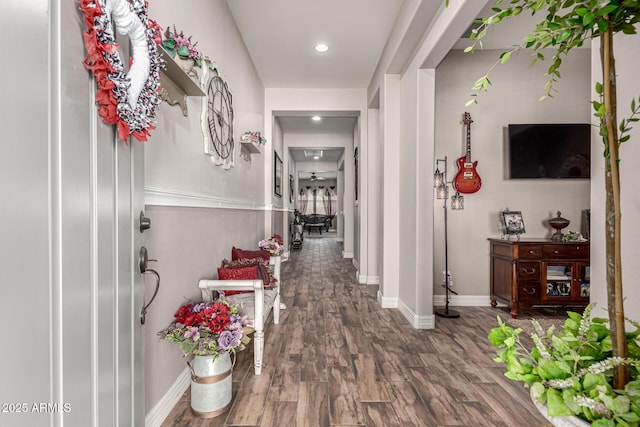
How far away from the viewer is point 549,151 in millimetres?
3291

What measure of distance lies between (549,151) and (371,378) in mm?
3077

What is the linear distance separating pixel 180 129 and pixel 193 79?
0.28 metres

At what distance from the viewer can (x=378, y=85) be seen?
3.74 metres

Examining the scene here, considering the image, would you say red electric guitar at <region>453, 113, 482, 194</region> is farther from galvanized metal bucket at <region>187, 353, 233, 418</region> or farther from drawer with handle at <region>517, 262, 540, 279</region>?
galvanized metal bucket at <region>187, 353, 233, 418</region>

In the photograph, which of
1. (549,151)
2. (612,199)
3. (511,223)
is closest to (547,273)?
(511,223)

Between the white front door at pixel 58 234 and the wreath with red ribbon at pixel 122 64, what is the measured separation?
0.03 m

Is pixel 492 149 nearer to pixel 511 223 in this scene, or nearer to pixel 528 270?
pixel 511 223

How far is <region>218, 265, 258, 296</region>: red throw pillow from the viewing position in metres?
2.02

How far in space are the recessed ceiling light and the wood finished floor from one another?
9.35 ft

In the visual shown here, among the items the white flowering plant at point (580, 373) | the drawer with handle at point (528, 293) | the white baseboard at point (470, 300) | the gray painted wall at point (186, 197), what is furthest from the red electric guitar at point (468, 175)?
the white flowering plant at point (580, 373)

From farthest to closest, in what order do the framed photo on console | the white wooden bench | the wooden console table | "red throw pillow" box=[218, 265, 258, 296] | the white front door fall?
the framed photo on console < the wooden console table < "red throw pillow" box=[218, 265, 258, 296] < the white wooden bench < the white front door

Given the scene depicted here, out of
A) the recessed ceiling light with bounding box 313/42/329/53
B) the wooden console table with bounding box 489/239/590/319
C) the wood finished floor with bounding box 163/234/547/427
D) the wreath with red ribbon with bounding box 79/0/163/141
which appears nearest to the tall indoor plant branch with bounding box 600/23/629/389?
the wreath with red ribbon with bounding box 79/0/163/141

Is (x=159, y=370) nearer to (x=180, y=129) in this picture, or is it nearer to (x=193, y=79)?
(x=180, y=129)
